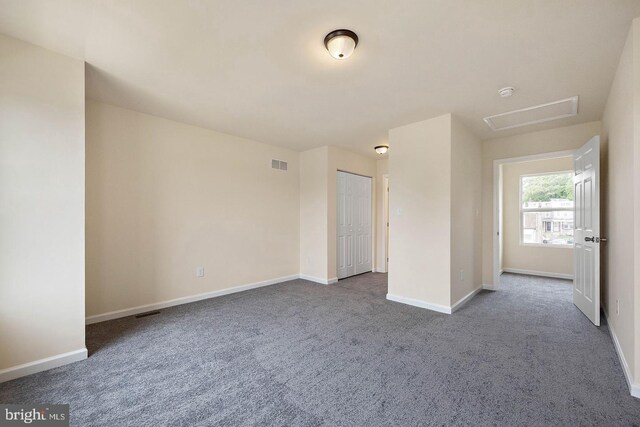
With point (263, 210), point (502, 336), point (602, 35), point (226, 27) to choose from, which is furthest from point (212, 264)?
point (602, 35)

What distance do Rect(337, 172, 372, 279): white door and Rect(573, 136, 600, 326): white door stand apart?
3340 mm

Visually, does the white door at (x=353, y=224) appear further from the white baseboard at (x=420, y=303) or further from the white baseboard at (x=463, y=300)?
the white baseboard at (x=463, y=300)

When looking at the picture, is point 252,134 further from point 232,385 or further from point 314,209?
point 232,385

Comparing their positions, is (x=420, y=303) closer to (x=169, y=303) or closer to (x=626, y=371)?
(x=626, y=371)

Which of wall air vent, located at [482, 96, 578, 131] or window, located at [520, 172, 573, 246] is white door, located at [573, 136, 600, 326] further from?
window, located at [520, 172, 573, 246]

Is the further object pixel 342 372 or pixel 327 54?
pixel 327 54

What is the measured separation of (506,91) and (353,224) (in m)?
3.40

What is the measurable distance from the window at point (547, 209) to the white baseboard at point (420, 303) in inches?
153

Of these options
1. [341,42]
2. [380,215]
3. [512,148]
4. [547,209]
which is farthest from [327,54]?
[547,209]

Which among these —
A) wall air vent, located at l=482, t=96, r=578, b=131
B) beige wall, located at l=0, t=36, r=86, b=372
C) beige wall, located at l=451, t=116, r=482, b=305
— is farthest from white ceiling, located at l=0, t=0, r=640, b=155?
beige wall, located at l=451, t=116, r=482, b=305

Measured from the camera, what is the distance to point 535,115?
3.52m

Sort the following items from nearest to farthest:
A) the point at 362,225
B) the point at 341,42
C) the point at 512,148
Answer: the point at 341,42 → the point at 512,148 → the point at 362,225

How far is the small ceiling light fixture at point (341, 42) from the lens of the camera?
1.96m

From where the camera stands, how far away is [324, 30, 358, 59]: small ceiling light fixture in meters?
1.96
